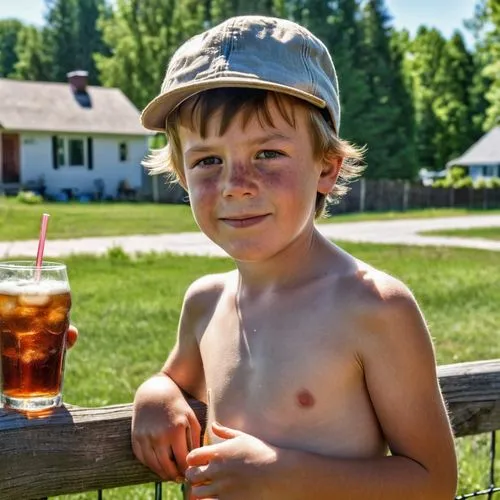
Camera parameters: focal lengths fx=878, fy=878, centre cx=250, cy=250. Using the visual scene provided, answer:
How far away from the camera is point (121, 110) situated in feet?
130

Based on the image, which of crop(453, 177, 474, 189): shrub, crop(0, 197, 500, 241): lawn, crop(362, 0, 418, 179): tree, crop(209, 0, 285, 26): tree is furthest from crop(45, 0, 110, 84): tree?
crop(0, 197, 500, 241): lawn

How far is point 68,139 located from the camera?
37.6 metres

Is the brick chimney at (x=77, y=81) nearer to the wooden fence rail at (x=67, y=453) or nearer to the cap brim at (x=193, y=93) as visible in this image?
the cap brim at (x=193, y=93)

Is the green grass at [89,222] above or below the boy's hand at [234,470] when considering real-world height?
below

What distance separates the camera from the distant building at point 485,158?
2185 inches

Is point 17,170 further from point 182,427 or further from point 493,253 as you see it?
point 182,427

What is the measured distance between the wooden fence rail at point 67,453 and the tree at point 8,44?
81.9 m

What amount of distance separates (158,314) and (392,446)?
6.82m

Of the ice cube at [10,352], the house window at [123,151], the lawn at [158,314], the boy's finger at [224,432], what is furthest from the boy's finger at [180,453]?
the house window at [123,151]

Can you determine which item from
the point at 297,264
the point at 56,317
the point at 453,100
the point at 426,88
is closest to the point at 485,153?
the point at 453,100

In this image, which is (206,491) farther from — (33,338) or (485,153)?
(485,153)

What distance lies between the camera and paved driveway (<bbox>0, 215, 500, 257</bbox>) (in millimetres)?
15398

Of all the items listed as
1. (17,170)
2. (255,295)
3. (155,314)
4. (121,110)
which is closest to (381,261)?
(155,314)

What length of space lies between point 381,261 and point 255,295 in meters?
12.2
